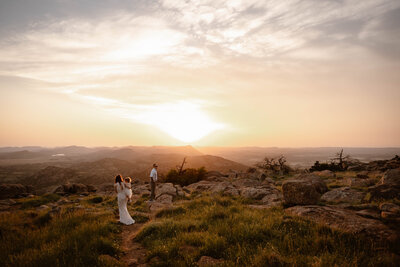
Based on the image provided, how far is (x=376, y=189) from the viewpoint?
11453 mm

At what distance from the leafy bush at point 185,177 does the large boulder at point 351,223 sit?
22.1 meters

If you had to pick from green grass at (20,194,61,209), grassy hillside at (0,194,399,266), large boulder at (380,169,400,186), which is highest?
large boulder at (380,169,400,186)

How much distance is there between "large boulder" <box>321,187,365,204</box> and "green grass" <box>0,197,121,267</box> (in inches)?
493

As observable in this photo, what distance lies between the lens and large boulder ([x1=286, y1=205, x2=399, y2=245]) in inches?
218

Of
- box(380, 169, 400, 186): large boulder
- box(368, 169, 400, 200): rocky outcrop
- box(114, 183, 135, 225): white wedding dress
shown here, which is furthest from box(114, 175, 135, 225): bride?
box(380, 169, 400, 186): large boulder

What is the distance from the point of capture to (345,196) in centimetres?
1209

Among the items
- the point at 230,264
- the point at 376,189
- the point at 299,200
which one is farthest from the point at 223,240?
the point at 376,189

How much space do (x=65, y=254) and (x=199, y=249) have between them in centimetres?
373

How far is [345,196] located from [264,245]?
9735 mm

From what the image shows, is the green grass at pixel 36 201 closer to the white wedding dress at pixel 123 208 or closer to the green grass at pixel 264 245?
the white wedding dress at pixel 123 208

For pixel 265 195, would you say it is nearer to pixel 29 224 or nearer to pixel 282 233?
pixel 282 233

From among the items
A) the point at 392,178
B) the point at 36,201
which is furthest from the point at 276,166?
the point at 36,201

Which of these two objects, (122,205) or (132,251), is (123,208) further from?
(132,251)

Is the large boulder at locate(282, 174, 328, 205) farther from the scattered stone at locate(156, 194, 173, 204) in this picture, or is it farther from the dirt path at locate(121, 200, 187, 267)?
the scattered stone at locate(156, 194, 173, 204)
